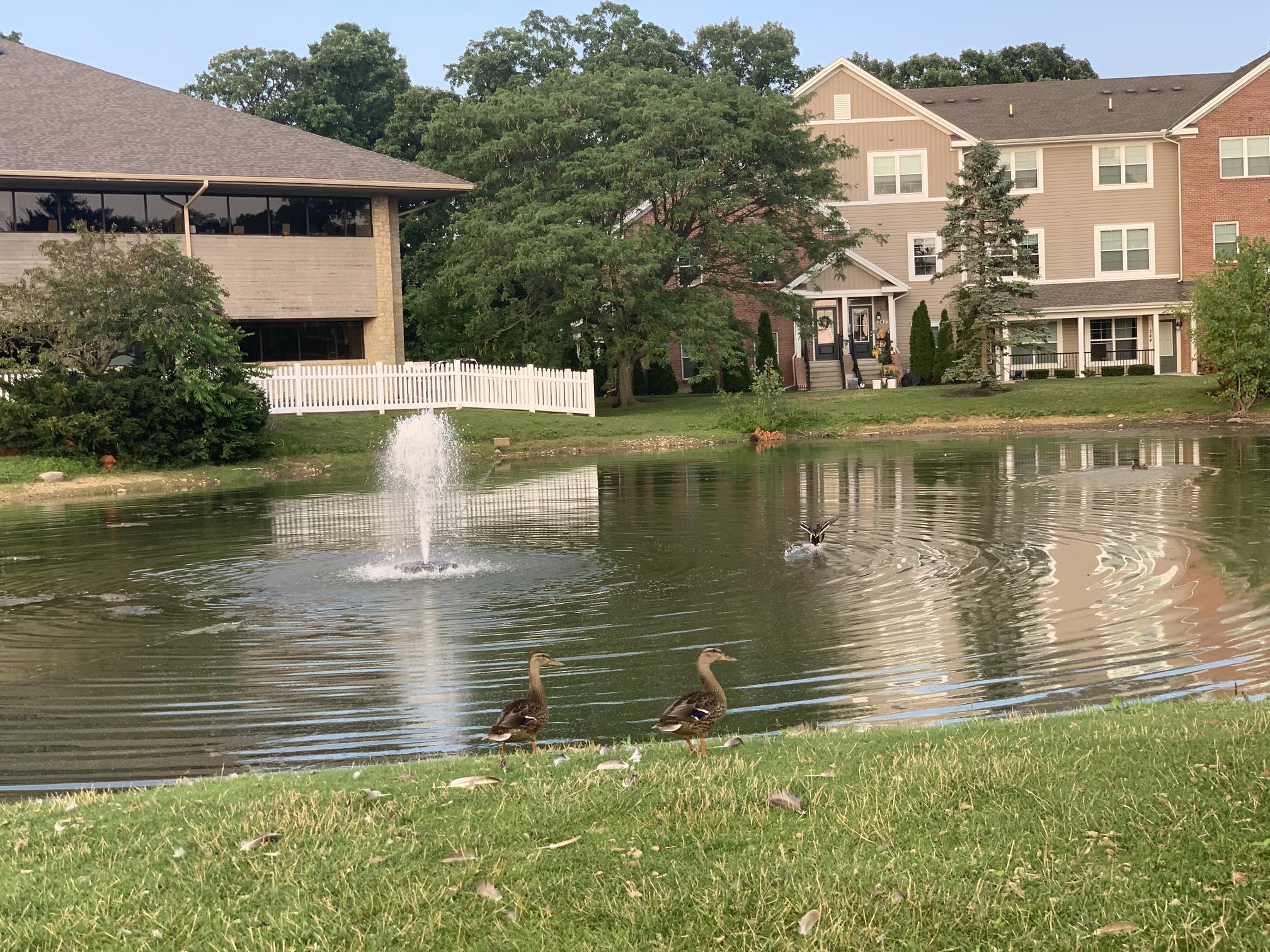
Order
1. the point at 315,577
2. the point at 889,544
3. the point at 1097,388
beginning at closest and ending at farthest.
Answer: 1. the point at 315,577
2. the point at 889,544
3. the point at 1097,388

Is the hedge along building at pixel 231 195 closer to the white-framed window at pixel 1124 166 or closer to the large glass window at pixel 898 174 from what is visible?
the large glass window at pixel 898 174

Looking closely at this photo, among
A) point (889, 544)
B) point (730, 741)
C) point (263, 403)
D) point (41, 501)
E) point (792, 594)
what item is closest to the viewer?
point (730, 741)

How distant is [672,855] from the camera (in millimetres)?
5922

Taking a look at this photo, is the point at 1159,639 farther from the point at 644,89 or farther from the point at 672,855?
the point at 644,89

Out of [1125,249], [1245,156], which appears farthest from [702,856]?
[1245,156]

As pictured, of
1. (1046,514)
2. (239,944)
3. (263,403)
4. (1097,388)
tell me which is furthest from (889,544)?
(1097,388)

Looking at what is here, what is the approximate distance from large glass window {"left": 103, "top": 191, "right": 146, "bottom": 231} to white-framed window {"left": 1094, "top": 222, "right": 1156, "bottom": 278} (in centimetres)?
3408

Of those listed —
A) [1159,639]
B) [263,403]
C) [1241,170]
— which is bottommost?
[1159,639]

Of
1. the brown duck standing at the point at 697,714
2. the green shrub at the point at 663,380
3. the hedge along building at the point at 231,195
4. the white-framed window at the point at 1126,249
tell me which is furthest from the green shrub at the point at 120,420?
the white-framed window at the point at 1126,249

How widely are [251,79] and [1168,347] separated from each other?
41.1 metres

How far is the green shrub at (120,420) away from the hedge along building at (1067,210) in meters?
24.6

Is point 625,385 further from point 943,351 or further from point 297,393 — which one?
point 943,351

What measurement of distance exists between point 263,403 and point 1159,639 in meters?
27.8

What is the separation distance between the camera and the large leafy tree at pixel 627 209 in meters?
44.2
